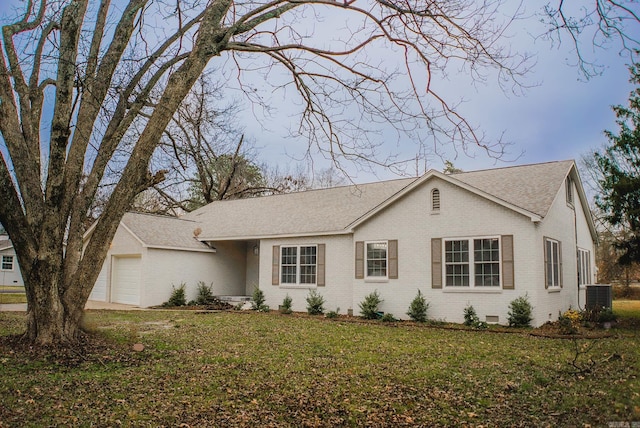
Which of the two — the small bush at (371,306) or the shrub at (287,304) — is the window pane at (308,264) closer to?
the shrub at (287,304)

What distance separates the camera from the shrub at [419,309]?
14.6 metres

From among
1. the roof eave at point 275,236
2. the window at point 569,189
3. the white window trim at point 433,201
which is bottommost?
the roof eave at point 275,236

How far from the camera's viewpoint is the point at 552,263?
14500 mm

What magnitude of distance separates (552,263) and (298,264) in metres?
8.61

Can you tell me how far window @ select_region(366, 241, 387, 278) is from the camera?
16.0 metres

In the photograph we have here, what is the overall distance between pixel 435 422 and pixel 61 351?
5.86 metres

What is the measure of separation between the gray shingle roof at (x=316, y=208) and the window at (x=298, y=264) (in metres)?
0.68

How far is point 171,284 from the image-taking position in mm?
20109

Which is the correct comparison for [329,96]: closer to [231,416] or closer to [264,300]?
[231,416]

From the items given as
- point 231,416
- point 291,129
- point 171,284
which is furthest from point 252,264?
point 231,416

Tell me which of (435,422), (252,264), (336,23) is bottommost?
(435,422)

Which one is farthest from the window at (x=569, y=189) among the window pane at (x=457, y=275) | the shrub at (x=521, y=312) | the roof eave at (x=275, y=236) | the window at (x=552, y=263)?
the roof eave at (x=275, y=236)

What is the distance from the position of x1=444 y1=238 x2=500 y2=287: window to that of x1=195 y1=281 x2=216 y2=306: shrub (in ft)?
34.5

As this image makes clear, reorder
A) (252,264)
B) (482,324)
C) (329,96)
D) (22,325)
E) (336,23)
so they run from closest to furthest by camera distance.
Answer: (336,23), (329,96), (22,325), (482,324), (252,264)
